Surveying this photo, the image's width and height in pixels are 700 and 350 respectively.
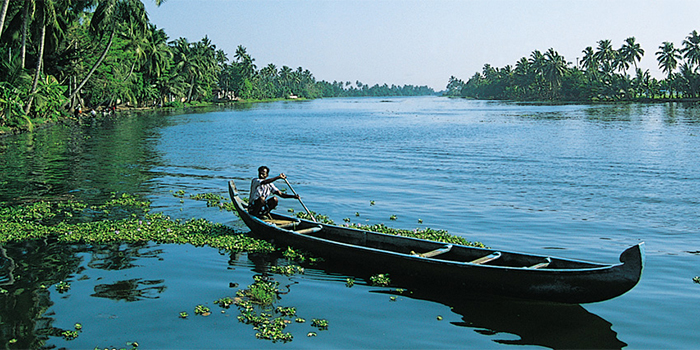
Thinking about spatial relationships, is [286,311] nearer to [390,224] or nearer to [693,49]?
[390,224]

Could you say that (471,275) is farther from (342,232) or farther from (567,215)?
(567,215)

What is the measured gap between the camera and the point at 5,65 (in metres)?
48.0

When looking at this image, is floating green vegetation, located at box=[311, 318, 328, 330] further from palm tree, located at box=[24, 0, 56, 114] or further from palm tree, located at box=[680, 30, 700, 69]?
palm tree, located at box=[680, 30, 700, 69]

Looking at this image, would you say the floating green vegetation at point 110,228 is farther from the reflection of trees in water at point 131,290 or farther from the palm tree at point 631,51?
the palm tree at point 631,51

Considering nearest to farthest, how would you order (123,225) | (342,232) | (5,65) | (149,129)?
(342,232) → (123,225) → (5,65) → (149,129)

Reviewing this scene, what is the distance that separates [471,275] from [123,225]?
376 inches

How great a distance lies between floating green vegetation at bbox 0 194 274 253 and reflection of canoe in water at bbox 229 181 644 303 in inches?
51.3

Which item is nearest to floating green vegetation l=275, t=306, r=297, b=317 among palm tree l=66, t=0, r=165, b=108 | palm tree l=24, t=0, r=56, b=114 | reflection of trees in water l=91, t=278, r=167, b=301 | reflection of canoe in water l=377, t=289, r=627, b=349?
reflection of canoe in water l=377, t=289, r=627, b=349

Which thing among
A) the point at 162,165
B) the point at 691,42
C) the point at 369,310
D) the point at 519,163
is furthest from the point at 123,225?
the point at 691,42

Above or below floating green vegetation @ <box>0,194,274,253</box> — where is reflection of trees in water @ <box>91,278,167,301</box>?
below

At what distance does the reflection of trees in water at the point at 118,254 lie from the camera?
1216 centimetres

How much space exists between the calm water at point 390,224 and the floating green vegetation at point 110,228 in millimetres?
569

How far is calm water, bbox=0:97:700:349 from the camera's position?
30.1ft

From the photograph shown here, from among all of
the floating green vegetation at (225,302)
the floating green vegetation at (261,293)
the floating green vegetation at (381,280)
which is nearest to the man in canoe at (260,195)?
the floating green vegetation at (261,293)
